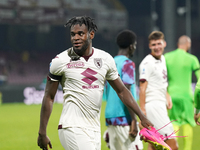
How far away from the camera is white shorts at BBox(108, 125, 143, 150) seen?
16.0 ft

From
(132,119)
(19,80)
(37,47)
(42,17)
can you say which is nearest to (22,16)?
(42,17)

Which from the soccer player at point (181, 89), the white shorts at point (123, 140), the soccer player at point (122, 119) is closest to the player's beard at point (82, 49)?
the soccer player at point (122, 119)

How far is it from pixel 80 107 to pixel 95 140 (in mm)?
337

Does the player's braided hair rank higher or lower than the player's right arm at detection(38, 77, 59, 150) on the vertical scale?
higher

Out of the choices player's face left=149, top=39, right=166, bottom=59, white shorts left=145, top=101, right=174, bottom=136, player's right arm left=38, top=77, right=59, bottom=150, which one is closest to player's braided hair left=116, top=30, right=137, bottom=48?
player's face left=149, top=39, right=166, bottom=59

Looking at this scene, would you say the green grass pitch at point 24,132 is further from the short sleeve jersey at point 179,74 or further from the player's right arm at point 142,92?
the player's right arm at point 142,92

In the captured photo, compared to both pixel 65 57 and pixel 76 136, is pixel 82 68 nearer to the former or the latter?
pixel 65 57

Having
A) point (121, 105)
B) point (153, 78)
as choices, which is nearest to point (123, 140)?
point (121, 105)

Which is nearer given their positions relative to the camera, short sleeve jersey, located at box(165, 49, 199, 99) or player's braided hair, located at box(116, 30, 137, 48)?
player's braided hair, located at box(116, 30, 137, 48)

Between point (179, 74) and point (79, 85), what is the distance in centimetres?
332

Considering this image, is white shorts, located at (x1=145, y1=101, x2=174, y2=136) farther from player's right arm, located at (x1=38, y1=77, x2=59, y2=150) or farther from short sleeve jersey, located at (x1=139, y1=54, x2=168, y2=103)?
player's right arm, located at (x1=38, y1=77, x2=59, y2=150)

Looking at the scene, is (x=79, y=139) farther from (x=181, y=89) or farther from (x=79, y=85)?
(x=181, y=89)

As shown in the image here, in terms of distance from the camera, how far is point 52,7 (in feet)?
84.1

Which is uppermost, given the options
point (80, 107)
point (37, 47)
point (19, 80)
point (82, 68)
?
point (82, 68)
